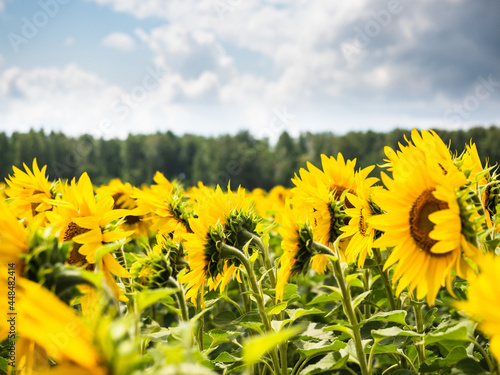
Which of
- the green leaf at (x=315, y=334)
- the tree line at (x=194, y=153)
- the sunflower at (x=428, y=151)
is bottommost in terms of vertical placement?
the green leaf at (x=315, y=334)

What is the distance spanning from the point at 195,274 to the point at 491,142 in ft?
202

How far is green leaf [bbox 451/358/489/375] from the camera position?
147 centimetres

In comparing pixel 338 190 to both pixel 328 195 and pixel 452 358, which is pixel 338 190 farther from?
pixel 452 358

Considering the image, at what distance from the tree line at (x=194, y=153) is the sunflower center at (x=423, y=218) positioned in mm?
56419

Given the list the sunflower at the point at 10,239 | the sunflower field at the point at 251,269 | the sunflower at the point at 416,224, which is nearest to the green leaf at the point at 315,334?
the sunflower field at the point at 251,269

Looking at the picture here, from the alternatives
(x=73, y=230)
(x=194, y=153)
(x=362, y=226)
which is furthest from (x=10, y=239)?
(x=194, y=153)

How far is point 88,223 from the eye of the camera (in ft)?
5.84

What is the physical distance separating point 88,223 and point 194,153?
84.2 metres

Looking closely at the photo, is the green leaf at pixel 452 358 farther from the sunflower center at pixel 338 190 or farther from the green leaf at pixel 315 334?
the sunflower center at pixel 338 190

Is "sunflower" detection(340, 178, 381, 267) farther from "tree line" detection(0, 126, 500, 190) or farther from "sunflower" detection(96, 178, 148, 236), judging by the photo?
"tree line" detection(0, 126, 500, 190)

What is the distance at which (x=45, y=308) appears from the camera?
0.89 metres

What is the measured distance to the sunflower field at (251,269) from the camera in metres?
0.88

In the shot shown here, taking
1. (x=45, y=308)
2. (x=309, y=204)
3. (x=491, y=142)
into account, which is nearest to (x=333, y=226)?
(x=309, y=204)

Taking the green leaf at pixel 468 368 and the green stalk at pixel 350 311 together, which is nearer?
the green leaf at pixel 468 368
